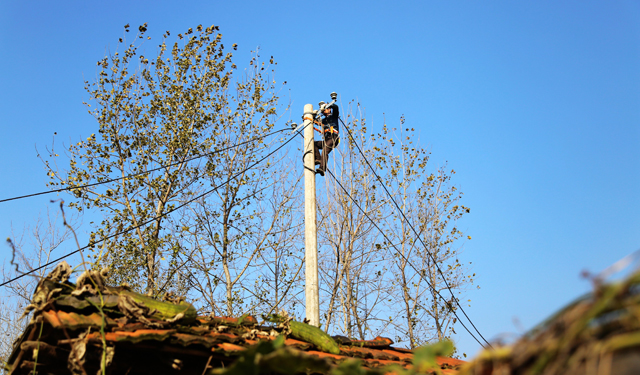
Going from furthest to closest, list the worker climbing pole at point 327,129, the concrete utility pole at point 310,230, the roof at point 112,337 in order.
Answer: the worker climbing pole at point 327,129, the concrete utility pole at point 310,230, the roof at point 112,337

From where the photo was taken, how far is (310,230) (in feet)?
25.9

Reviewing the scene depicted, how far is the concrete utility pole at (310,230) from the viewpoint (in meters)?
7.32

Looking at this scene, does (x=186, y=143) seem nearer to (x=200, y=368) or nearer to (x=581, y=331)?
(x=200, y=368)

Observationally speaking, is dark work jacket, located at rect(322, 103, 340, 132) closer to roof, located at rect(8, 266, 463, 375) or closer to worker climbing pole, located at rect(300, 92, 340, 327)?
worker climbing pole, located at rect(300, 92, 340, 327)

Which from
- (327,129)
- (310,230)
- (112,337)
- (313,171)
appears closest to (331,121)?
(327,129)

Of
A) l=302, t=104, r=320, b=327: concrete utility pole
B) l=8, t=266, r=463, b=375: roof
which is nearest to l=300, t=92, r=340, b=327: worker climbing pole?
l=302, t=104, r=320, b=327: concrete utility pole

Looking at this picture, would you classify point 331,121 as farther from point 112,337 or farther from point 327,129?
point 112,337

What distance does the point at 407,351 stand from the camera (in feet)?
18.8

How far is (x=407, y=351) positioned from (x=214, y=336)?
9.64 ft

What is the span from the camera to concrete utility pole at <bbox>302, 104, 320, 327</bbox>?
732 centimetres

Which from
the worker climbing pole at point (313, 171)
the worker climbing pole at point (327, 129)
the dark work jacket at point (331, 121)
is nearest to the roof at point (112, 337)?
the worker climbing pole at point (313, 171)

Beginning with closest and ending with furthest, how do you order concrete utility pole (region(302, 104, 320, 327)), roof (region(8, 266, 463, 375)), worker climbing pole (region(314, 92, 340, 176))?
roof (region(8, 266, 463, 375)) < concrete utility pole (region(302, 104, 320, 327)) < worker climbing pole (region(314, 92, 340, 176))

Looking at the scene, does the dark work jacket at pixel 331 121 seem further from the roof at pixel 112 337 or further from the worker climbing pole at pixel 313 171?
the roof at pixel 112 337

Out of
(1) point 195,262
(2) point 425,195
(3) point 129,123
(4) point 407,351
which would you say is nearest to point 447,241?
(2) point 425,195
